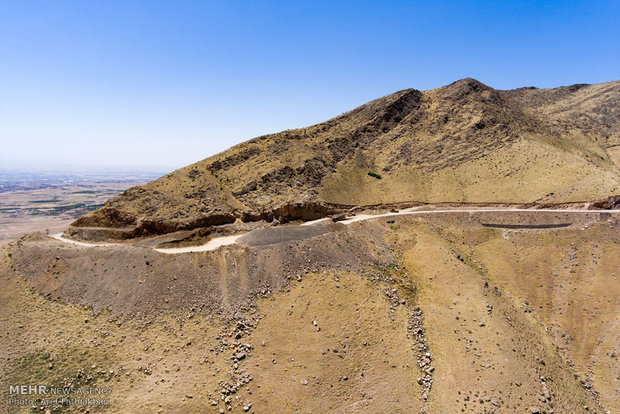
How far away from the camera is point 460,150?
61.0 metres

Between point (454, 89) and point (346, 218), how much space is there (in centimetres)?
5277

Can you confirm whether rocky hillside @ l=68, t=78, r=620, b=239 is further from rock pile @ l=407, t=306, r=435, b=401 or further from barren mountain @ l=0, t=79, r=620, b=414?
rock pile @ l=407, t=306, r=435, b=401

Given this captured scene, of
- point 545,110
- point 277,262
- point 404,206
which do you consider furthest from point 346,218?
point 545,110

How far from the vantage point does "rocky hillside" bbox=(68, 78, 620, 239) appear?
1738 inches

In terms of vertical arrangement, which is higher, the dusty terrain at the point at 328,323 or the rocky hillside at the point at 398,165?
the rocky hillside at the point at 398,165

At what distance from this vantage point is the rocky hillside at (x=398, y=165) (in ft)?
145

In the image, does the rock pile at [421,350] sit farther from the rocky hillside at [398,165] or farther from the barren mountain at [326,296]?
the rocky hillside at [398,165]

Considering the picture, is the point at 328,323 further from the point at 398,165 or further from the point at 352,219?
the point at 398,165

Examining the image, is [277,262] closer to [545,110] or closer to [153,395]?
[153,395]

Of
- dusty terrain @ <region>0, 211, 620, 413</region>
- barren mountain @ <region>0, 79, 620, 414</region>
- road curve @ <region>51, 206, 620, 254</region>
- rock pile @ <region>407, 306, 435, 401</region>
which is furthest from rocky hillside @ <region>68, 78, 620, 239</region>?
rock pile @ <region>407, 306, 435, 401</region>

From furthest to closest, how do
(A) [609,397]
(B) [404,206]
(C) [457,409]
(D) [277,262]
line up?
(B) [404,206] → (D) [277,262] → (A) [609,397] → (C) [457,409]

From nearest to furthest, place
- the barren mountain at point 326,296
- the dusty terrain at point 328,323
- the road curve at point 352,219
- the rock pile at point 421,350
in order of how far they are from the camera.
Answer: the dusty terrain at point 328,323 < the barren mountain at point 326,296 < the rock pile at point 421,350 < the road curve at point 352,219

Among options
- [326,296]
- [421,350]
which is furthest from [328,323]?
[421,350]

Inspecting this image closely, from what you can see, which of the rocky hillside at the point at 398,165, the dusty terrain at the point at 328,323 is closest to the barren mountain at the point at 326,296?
the dusty terrain at the point at 328,323
